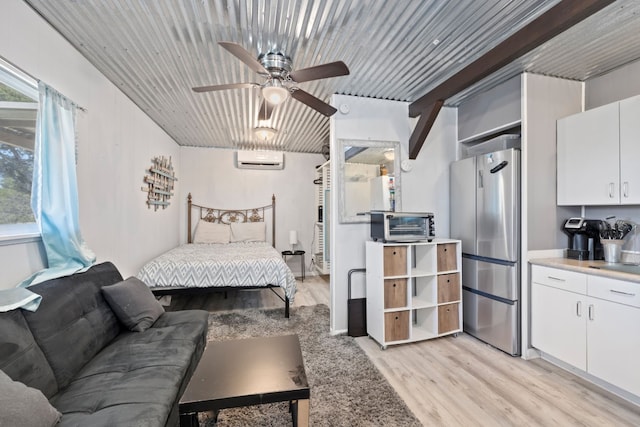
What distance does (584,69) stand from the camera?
8.02 ft

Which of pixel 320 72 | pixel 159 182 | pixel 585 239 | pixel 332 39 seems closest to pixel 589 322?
pixel 585 239

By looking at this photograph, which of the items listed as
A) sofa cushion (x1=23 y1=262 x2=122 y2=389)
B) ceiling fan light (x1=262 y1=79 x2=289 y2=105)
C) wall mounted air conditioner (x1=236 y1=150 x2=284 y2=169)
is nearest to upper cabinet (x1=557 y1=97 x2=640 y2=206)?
ceiling fan light (x1=262 y1=79 x2=289 y2=105)

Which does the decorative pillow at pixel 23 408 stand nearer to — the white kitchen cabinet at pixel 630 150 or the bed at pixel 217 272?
the bed at pixel 217 272

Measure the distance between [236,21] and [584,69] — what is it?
2.99 m

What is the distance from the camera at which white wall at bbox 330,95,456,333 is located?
300 cm

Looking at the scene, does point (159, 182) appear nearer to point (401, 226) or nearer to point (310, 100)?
point (310, 100)

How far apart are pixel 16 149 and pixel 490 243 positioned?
3.76m

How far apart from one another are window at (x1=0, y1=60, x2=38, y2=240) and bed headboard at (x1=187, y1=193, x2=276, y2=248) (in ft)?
11.6

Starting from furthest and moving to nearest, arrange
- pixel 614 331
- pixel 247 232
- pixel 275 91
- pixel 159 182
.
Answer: pixel 247 232 → pixel 159 182 → pixel 275 91 → pixel 614 331

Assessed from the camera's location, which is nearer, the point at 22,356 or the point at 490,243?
the point at 22,356

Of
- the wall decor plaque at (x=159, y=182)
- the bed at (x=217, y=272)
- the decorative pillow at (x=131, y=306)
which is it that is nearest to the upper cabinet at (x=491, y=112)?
the bed at (x=217, y=272)

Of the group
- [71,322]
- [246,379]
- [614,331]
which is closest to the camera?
[246,379]

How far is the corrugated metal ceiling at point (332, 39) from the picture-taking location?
1741mm

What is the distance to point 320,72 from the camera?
1965 mm
